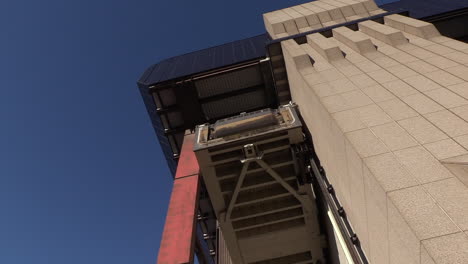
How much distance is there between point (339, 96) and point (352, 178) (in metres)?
4.03

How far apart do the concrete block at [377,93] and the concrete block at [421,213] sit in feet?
17.6

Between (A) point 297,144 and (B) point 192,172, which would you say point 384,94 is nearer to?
(A) point 297,144

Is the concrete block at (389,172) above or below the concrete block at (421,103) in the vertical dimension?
below

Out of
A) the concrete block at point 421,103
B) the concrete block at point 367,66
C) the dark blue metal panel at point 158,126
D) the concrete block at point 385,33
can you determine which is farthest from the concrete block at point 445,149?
the dark blue metal panel at point 158,126

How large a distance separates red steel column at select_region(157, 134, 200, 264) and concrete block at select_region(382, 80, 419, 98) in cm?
1127

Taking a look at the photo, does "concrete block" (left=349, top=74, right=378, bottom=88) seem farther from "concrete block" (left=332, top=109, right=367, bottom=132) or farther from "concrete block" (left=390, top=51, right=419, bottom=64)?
"concrete block" (left=332, top=109, right=367, bottom=132)

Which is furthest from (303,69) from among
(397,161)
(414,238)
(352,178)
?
(414,238)

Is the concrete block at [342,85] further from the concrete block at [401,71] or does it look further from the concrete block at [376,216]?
the concrete block at [376,216]

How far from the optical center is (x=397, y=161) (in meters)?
9.27

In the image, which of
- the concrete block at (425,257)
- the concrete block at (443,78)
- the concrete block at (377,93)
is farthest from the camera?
the concrete block at (377,93)

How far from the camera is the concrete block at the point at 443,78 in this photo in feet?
40.5

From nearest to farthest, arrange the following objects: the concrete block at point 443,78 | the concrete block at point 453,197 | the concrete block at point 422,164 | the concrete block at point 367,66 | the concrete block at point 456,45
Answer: the concrete block at point 453,197
the concrete block at point 422,164
the concrete block at point 443,78
the concrete block at point 456,45
the concrete block at point 367,66

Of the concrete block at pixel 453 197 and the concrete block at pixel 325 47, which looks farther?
the concrete block at pixel 325 47

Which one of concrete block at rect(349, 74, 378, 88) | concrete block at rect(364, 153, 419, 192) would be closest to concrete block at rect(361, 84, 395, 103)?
concrete block at rect(349, 74, 378, 88)
